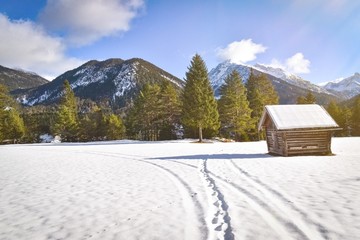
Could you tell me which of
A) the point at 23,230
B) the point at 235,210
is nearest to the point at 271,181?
the point at 235,210

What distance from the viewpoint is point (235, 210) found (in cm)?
730

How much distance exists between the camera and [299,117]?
2100 centimetres

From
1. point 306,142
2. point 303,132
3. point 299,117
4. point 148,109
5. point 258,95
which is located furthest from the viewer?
point 148,109

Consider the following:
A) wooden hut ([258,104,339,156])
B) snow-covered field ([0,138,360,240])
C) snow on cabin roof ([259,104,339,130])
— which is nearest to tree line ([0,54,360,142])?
snow on cabin roof ([259,104,339,130])

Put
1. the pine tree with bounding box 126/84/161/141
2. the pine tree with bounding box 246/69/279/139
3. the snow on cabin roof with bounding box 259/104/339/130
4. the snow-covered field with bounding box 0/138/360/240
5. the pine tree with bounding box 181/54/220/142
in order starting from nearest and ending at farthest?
the snow-covered field with bounding box 0/138/360/240 → the snow on cabin roof with bounding box 259/104/339/130 → the pine tree with bounding box 181/54/220/142 → the pine tree with bounding box 246/69/279/139 → the pine tree with bounding box 126/84/161/141

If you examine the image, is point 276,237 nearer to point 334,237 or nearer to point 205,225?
point 334,237

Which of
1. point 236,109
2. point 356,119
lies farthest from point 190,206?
point 356,119

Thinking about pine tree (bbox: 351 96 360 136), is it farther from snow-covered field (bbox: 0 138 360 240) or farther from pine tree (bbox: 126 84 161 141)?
snow-covered field (bbox: 0 138 360 240)

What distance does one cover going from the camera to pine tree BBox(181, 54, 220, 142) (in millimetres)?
42219

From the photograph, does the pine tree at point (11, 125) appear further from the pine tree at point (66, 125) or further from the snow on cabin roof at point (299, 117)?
the snow on cabin roof at point (299, 117)

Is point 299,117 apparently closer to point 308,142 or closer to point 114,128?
point 308,142

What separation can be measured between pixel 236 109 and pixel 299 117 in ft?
85.2

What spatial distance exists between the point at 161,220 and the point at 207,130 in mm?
41241

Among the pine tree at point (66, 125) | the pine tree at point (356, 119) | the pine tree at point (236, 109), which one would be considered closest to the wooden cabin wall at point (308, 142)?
the pine tree at point (236, 109)
